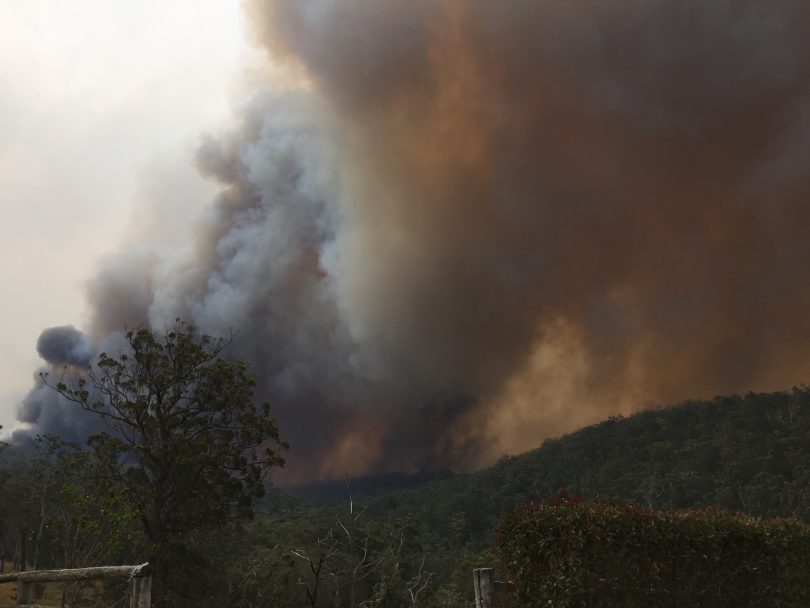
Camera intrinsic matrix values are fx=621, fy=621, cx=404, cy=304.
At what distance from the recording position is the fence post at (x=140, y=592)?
24.2ft

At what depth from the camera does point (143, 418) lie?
31422mm

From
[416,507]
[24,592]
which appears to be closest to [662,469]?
[416,507]

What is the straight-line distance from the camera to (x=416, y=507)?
389ft

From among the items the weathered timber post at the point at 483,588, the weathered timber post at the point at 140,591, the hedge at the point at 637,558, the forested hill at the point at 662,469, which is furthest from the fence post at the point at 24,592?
the forested hill at the point at 662,469

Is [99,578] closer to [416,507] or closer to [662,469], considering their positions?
[662,469]

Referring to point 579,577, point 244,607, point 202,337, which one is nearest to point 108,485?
point 202,337

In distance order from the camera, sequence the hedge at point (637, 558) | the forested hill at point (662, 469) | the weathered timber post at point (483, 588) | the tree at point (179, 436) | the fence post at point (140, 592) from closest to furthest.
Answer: the fence post at point (140, 592), the hedge at point (637, 558), the weathered timber post at point (483, 588), the tree at point (179, 436), the forested hill at point (662, 469)

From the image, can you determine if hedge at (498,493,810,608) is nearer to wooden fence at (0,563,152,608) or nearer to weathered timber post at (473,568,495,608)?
weathered timber post at (473,568,495,608)

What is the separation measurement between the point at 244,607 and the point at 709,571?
130 ft

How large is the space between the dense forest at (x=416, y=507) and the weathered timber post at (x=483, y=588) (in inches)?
52.3

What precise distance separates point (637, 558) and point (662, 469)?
105694mm

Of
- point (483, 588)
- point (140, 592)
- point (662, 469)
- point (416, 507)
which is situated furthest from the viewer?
point (416, 507)

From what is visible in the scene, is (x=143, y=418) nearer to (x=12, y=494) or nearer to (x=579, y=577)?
(x=579, y=577)

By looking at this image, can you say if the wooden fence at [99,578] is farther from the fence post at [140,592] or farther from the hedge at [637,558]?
the hedge at [637,558]
